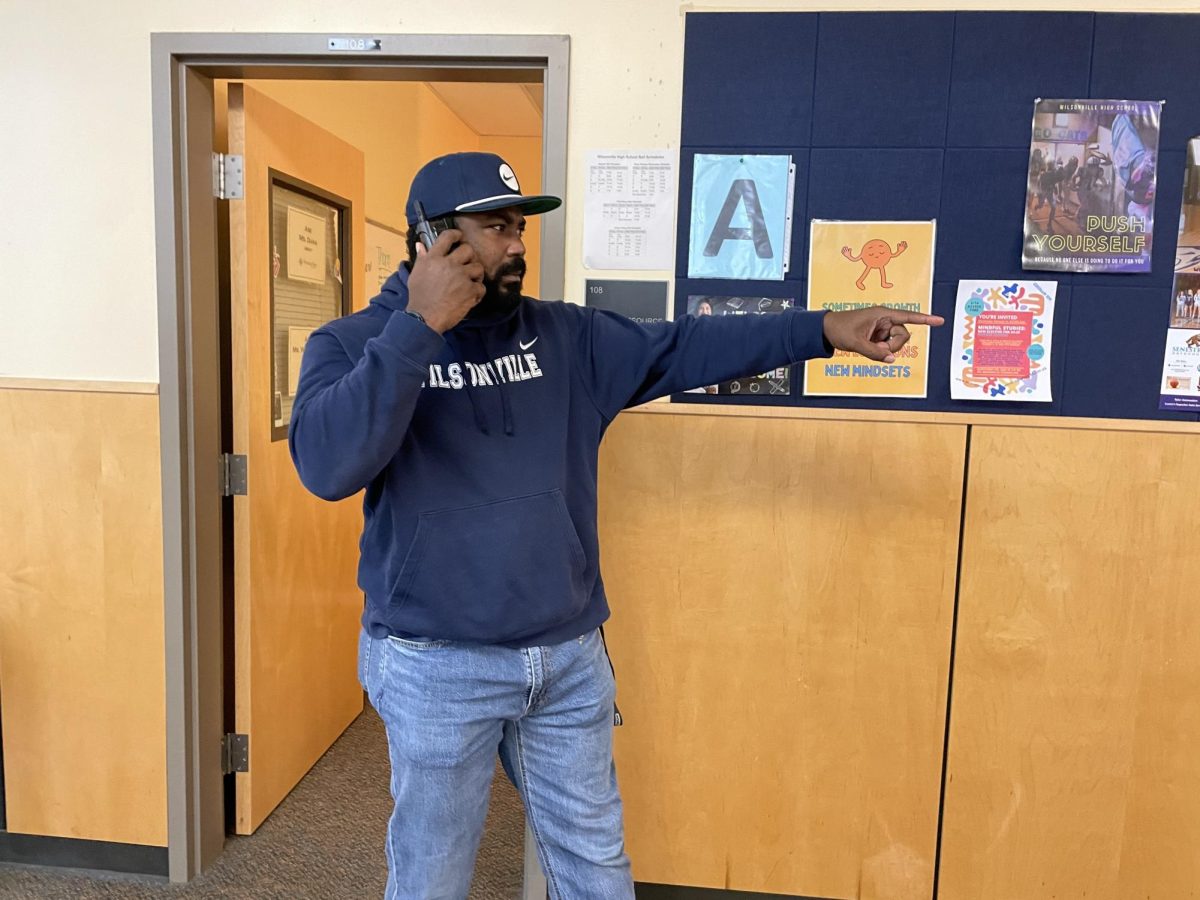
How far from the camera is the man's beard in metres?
1.30

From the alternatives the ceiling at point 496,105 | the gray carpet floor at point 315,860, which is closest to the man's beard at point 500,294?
the gray carpet floor at point 315,860

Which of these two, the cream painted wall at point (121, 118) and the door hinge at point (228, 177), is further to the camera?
the door hinge at point (228, 177)

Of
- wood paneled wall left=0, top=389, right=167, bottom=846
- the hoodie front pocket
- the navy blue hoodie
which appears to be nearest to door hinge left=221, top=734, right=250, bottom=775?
wood paneled wall left=0, top=389, right=167, bottom=846

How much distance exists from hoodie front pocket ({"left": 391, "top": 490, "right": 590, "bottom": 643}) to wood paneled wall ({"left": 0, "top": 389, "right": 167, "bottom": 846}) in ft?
3.46

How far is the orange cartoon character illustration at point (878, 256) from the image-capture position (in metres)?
1.75

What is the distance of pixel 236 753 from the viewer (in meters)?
2.21

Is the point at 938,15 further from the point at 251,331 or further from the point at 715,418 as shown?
the point at 251,331

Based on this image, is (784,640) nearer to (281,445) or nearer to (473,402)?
(473,402)

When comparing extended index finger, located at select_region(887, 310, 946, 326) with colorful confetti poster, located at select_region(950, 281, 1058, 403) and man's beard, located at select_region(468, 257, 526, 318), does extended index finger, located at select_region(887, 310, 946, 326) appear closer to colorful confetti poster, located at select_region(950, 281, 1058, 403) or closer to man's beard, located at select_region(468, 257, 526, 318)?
colorful confetti poster, located at select_region(950, 281, 1058, 403)

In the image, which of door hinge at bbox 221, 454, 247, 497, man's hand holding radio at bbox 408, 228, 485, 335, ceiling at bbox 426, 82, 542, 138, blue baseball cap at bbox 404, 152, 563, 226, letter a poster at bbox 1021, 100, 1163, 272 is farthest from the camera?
ceiling at bbox 426, 82, 542, 138

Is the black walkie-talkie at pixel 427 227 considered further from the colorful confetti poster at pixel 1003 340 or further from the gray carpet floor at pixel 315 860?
the gray carpet floor at pixel 315 860

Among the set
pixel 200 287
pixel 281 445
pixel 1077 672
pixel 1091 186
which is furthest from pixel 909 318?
pixel 281 445

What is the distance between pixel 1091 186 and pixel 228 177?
1.96 metres

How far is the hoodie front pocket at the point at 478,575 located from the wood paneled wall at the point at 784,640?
22.8 inches
